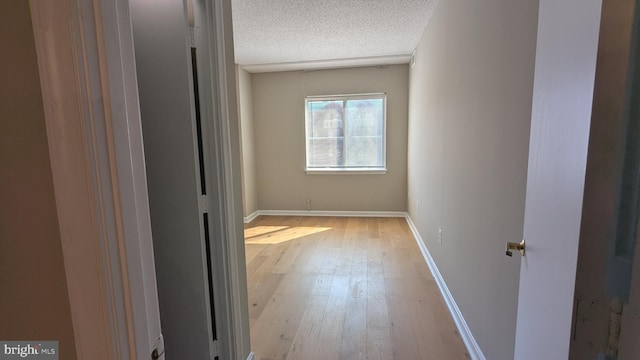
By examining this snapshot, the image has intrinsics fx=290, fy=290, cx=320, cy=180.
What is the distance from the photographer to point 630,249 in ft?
1.92

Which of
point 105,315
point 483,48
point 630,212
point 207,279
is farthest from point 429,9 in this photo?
point 105,315

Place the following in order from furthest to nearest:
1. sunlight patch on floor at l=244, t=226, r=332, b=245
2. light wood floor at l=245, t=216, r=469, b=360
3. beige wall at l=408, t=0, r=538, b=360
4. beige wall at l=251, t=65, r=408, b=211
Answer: beige wall at l=251, t=65, r=408, b=211 → sunlight patch on floor at l=244, t=226, r=332, b=245 → light wood floor at l=245, t=216, r=469, b=360 → beige wall at l=408, t=0, r=538, b=360

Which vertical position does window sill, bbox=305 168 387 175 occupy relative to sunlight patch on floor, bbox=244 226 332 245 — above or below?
above

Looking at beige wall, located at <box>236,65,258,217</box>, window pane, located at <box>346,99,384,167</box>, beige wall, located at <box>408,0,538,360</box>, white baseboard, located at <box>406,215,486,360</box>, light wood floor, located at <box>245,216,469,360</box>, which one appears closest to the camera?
beige wall, located at <box>408,0,538,360</box>

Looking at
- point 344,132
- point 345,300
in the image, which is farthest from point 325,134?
point 345,300

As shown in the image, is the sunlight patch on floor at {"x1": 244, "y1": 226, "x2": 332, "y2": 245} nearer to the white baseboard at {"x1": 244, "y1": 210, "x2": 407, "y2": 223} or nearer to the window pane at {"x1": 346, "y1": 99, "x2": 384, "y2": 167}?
the white baseboard at {"x1": 244, "y1": 210, "x2": 407, "y2": 223}

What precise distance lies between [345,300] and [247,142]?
3.26 metres

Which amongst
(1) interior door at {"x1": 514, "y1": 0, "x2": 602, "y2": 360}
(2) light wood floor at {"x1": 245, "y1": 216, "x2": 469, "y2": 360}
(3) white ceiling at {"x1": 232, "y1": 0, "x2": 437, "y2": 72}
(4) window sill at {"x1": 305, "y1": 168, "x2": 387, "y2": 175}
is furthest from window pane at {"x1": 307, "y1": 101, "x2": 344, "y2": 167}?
(1) interior door at {"x1": 514, "y1": 0, "x2": 602, "y2": 360}

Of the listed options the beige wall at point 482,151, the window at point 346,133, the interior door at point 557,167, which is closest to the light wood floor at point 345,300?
the beige wall at point 482,151

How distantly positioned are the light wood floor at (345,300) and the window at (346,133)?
4.78 ft

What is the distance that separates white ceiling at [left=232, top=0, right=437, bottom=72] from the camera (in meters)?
2.69

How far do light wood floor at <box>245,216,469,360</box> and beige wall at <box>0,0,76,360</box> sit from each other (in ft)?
4.90

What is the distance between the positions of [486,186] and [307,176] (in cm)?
371

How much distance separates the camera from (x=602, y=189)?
609mm
